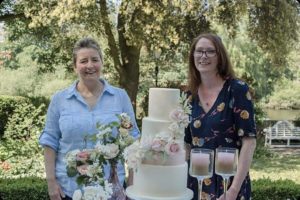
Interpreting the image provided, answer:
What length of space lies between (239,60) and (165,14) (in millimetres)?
14579

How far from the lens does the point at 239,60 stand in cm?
2284

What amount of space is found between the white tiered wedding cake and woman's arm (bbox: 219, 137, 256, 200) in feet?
0.80

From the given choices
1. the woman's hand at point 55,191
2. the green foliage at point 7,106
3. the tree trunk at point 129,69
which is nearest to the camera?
the woman's hand at point 55,191

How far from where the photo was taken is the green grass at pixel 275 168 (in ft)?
28.0

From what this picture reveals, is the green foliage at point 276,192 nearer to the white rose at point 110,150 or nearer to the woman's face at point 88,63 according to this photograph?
the woman's face at point 88,63

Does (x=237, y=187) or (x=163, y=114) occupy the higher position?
(x=163, y=114)

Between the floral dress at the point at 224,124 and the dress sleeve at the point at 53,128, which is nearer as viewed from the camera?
the floral dress at the point at 224,124

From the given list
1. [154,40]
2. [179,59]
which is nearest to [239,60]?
[179,59]

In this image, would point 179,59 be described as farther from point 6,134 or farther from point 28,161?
point 28,161

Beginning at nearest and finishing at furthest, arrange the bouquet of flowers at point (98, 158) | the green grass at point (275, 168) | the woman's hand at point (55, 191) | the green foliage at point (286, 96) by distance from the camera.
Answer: the bouquet of flowers at point (98, 158), the woman's hand at point (55, 191), the green grass at point (275, 168), the green foliage at point (286, 96)

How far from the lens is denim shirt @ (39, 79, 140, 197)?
2.60 meters

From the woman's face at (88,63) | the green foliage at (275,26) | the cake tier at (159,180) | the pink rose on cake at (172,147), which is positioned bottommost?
the cake tier at (159,180)

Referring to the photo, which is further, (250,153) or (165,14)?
(165,14)

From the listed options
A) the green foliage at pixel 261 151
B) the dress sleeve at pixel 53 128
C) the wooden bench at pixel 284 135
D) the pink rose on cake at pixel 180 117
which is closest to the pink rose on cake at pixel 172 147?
the pink rose on cake at pixel 180 117
